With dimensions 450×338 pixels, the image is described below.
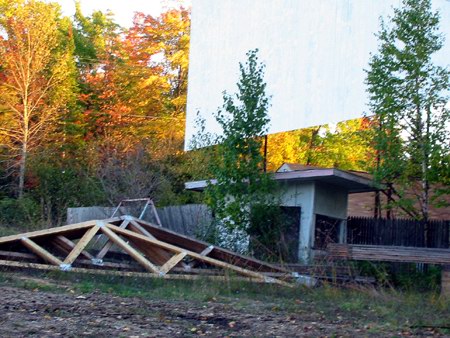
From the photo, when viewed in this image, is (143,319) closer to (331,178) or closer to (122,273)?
(122,273)

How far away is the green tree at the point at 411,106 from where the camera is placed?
55.4ft

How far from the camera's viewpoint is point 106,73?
3934cm

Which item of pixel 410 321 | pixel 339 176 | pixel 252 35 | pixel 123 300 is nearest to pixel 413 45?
pixel 339 176

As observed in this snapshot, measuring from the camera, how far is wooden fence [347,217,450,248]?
58.0ft

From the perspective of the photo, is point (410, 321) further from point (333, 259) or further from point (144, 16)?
point (144, 16)

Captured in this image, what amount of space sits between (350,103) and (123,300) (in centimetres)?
1348

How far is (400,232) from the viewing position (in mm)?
18234

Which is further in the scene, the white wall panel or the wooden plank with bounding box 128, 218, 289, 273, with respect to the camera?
the white wall panel

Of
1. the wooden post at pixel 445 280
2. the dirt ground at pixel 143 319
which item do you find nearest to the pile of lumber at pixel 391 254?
the wooden post at pixel 445 280

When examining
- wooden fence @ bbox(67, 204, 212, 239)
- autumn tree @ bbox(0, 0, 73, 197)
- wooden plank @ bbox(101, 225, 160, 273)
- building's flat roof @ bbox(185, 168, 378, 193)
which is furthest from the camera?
autumn tree @ bbox(0, 0, 73, 197)

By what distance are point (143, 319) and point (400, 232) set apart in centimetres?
1027

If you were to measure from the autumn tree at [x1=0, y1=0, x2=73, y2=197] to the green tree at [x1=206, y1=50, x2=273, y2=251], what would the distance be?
15.0 metres

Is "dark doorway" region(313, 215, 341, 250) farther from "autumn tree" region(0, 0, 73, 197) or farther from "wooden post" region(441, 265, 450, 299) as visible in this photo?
"autumn tree" region(0, 0, 73, 197)

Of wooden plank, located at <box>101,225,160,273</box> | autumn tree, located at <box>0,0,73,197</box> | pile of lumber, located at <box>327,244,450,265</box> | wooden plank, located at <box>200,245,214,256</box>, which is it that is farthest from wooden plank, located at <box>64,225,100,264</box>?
autumn tree, located at <box>0,0,73,197</box>
